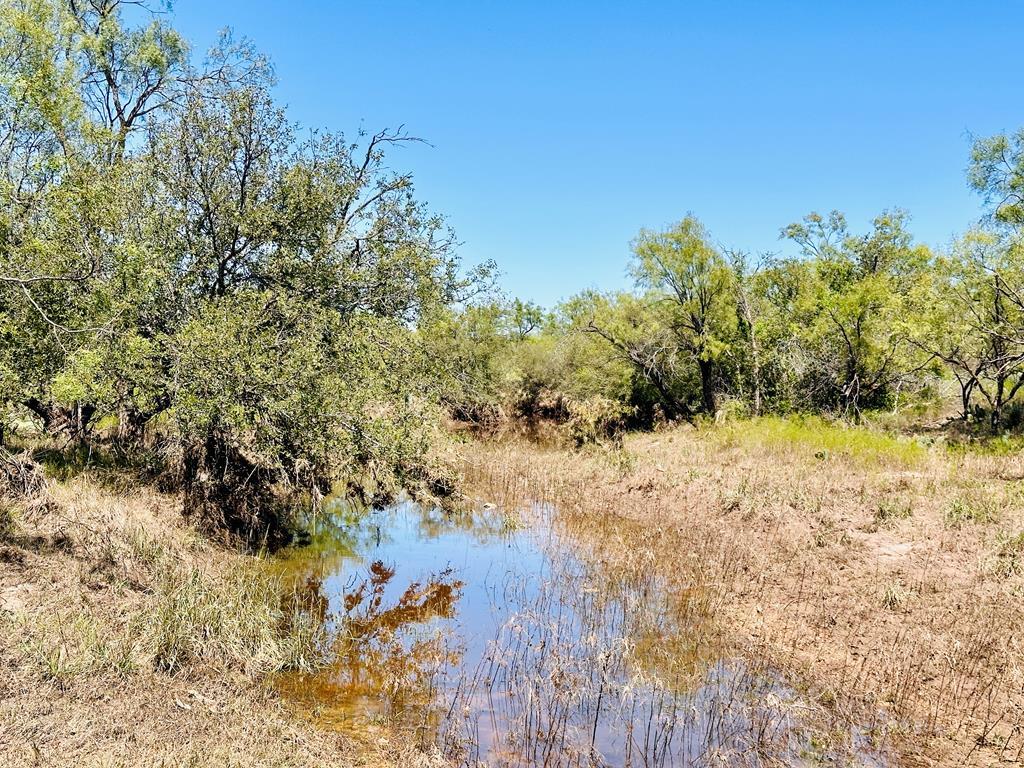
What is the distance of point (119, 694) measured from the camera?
5.79m

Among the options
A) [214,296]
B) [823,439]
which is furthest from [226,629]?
[823,439]

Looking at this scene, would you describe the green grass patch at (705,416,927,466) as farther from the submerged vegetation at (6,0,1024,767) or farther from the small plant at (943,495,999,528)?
the small plant at (943,495,999,528)

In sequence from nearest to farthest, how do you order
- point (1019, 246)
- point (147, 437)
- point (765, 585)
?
point (765, 585), point (147, 437), point (1019, 246)

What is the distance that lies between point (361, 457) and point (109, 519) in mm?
4182

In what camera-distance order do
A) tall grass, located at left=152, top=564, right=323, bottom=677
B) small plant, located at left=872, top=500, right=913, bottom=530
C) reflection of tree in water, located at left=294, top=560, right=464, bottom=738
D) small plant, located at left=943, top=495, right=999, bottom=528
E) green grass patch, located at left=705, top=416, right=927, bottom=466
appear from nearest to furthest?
reflection of tree in water, located at left=294, top=560, right=464, bottom=738 → tall grass, located at left=152, top=564, right=323, bottom=677 → small plant, located at left=943, top=495, right=999, bottom=528 → small plant, located at left=872, top=500, right=913, bottom=530 → green grass patch, located at left=705, top=416, right=927, bottom=466

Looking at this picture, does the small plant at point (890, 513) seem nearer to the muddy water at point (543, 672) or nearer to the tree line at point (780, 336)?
the muddy water at point (543, 672)

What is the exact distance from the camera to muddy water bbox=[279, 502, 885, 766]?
19.7 ft

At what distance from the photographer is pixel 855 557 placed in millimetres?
10867

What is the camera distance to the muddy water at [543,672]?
19.7 feet

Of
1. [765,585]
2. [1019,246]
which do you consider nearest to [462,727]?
[765,585]

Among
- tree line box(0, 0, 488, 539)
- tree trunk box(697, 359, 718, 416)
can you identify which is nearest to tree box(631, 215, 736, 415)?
tree trunk box(697, 359, 718, 416)

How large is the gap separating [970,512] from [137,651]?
12.4 metres

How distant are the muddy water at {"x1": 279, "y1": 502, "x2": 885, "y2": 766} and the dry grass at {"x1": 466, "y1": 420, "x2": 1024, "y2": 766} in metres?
0.65

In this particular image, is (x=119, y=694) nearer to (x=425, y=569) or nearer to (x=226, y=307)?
(x=425, y=569)
